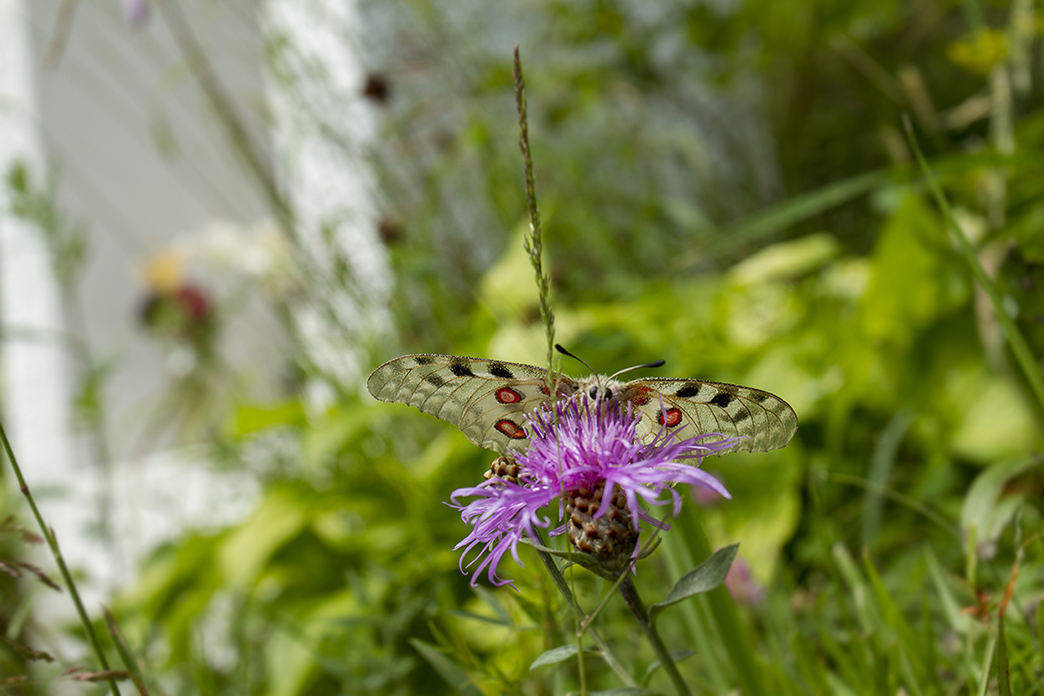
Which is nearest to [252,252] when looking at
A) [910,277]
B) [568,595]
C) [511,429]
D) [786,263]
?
[786,263]

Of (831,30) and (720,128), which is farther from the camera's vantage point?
(720,128)

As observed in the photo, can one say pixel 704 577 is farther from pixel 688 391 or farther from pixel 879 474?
pixel 879 474

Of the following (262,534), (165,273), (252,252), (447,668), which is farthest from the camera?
(165,273)

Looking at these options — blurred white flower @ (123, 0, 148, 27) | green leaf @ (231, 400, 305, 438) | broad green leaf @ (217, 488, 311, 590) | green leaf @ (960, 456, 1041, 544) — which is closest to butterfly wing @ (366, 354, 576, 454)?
green leaf @ (960, 456, 1041, 544)

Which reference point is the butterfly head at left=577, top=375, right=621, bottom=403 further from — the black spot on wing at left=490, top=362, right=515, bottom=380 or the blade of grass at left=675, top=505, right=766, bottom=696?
the blade of grass at left=675, top=505, right=766, bottom=696

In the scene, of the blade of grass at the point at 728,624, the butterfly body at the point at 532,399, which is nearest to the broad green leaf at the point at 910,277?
the blade of grass at the point at 728,624

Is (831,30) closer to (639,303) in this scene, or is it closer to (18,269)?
(639,303)

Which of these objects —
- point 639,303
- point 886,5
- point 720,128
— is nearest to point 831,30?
point 886,5

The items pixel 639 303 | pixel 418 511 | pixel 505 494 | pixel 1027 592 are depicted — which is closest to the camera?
pixel 505 494
